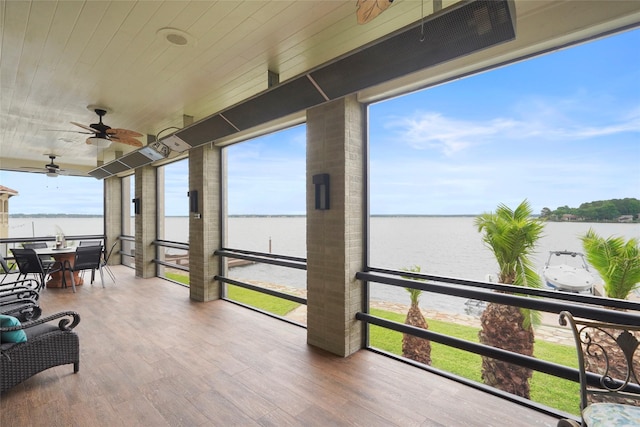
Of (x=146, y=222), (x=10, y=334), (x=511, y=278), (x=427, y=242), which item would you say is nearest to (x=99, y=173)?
(x=146, y=222)

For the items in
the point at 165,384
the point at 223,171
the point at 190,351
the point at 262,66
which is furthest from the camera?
the point at 223,171

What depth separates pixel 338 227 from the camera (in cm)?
327

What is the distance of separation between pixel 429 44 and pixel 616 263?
Answer: 218 centimetres

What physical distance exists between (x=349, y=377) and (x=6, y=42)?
13.8 feet

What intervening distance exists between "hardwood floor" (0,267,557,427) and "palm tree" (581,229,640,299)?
1.12 meters

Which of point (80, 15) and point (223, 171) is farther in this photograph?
point (223, 171)

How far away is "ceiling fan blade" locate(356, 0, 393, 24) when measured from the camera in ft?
4.73

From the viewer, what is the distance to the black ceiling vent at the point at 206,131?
3.95m

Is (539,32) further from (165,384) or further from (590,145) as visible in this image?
(165,384)

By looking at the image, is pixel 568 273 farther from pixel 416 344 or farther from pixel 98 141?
pixel 98 141

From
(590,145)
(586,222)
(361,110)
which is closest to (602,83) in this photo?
(590,145)

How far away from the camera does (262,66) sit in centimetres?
311

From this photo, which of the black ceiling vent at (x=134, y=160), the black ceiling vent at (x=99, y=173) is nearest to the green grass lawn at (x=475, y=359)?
the black ceiling vent at (x=134, y=160)

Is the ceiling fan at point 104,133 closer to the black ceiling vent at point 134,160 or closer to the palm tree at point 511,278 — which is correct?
the black ceiling vent at point 134,160
